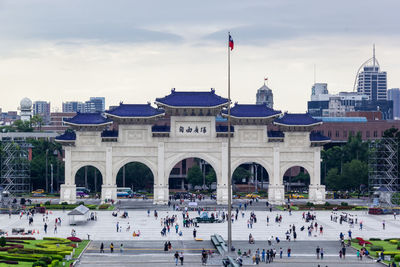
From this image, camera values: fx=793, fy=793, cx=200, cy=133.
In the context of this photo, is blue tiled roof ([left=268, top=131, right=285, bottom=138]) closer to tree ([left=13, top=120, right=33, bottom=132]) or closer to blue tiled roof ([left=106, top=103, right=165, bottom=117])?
blue tiled roof ([left=106, top=103, right=165, bottom=117])

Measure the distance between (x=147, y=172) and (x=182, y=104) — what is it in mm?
36773

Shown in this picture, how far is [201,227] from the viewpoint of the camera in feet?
293

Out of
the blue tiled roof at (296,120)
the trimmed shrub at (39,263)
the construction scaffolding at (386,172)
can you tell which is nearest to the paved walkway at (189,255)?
the trimmed shrub at (39,263)

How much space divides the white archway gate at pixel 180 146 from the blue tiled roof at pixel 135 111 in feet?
0.50

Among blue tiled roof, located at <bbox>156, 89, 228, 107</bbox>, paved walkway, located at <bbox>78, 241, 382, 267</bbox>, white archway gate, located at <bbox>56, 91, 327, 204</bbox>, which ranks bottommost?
paved walkway, located at <bbox>78, 241, 382, 267</bbox>

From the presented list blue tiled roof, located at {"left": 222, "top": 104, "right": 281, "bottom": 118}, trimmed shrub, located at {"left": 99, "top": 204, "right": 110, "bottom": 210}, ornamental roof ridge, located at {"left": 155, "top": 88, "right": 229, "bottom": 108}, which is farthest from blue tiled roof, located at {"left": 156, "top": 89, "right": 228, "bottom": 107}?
trimmed shrub, located at {"left": 99, "top": 204, "right": 110, "bottom": 210}

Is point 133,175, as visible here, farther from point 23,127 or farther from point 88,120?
point 23,127

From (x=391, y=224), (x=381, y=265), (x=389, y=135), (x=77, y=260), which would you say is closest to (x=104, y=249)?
(x=77, y=260)

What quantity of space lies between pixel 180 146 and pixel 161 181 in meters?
5.80

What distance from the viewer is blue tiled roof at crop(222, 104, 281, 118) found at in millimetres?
114750

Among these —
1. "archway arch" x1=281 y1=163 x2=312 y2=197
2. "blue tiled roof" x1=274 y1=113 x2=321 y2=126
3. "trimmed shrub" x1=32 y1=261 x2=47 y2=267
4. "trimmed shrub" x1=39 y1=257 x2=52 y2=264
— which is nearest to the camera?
"trimmed shrub" x1=32 y1=261 x2=47 y2=267

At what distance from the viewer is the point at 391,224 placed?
93.2 meters

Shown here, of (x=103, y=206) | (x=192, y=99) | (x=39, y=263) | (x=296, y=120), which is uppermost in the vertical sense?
(x=192, y=99)

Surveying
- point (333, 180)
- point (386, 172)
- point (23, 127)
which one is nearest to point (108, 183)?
point (333, 180)
